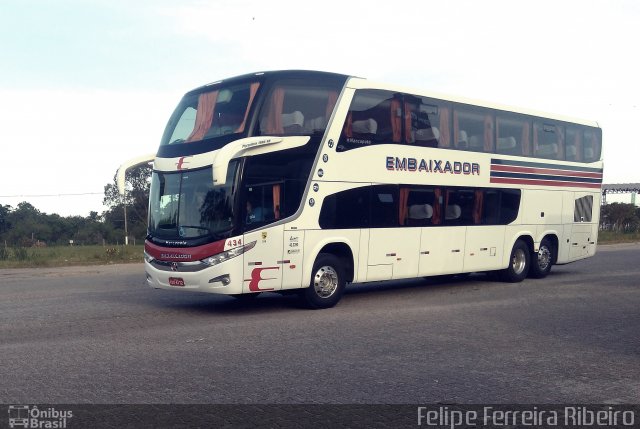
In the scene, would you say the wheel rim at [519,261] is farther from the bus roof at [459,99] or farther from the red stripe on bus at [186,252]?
the red stripe on bus at [186,252]

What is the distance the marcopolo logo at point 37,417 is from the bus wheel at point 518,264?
43.9ft

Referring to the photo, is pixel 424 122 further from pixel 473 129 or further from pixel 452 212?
pixel 452 212

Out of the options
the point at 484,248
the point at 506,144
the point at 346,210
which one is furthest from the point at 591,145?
the point at 346,210

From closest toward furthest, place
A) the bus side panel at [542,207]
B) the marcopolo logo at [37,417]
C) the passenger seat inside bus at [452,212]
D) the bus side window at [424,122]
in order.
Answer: the marcopolo logo at [37,417], the bus side window at [424,122], the passenger seat inside bus at [452,212], the bus side panel at [542,207]

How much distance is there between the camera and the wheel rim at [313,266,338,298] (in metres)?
12.6

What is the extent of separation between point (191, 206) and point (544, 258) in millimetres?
10717

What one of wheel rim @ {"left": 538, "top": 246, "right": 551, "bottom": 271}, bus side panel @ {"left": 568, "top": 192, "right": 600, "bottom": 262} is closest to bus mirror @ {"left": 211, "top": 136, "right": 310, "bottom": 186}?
wheel rim @ {"left": 538, "top": 246, "right": 551, "bottom": 271}

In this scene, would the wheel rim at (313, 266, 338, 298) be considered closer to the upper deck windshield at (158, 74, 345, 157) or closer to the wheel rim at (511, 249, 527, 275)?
the upper deck windshield at (158, 74, 345, 157)

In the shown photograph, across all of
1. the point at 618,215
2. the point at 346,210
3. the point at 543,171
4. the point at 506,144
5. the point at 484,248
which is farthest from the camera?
the point at 618,215

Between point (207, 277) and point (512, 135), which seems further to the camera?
point (512, 135)

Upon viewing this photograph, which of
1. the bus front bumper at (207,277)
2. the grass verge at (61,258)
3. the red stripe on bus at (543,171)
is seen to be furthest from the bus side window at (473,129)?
the grass verge at (61,258)

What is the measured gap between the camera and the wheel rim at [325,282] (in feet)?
41.5

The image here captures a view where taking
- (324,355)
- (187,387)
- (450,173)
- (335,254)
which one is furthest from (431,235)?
(187,387)

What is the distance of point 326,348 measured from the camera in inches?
349
